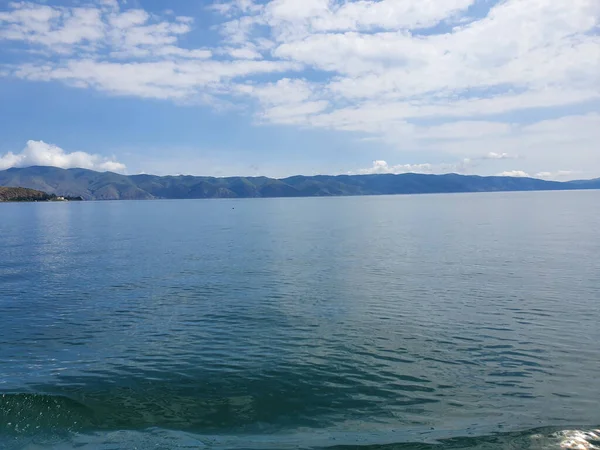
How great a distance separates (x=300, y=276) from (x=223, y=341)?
22230 millimetres

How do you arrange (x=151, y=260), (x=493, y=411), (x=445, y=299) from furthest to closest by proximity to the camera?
(x=151, y=260) → (x=445, y=299) → (x=493, y=411)

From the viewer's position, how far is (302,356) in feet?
88.3

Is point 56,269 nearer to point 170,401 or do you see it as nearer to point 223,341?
point 223,341

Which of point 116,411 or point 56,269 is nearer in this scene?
point 116,411

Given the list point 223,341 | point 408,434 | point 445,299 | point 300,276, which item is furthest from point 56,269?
point 408,434

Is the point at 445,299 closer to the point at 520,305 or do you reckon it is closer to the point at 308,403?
the point at 520,305

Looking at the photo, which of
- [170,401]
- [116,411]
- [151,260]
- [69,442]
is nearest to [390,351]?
[170,401]

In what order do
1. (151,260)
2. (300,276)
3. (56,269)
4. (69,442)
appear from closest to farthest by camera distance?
1. (69,442)
2. (300,276)
3. (56,269)
4. (151,260)

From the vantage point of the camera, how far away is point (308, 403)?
2147cm

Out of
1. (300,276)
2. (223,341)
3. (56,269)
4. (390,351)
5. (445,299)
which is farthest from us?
(56,269)

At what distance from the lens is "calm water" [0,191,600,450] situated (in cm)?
1934

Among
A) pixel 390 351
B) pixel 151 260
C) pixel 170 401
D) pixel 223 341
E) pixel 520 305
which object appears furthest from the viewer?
pixel 151 260

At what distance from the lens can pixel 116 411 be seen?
21.0m

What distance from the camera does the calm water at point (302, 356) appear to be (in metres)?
19.3
